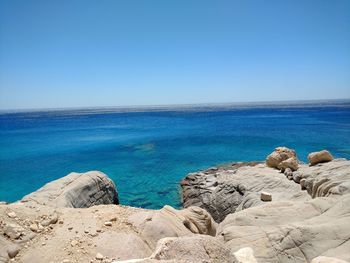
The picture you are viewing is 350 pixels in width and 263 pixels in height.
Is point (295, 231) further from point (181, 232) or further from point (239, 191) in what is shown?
point (239, 191)

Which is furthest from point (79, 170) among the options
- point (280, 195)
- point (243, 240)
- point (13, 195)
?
point (243, 240)

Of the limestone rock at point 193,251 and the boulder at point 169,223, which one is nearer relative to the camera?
the limestone rock at point 193,251

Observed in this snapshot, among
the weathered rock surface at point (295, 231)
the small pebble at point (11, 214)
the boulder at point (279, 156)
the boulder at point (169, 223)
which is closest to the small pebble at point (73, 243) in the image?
the boulder at point (169, 223)

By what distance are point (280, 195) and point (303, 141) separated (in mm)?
32143

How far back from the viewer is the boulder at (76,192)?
489 inches

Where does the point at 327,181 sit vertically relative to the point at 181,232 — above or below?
above

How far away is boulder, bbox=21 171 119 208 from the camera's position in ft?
40.8

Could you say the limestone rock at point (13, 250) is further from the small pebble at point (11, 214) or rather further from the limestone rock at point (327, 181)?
the limestone rock at point (327, 181)

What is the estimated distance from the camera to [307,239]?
7.31m

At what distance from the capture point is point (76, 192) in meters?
13.8

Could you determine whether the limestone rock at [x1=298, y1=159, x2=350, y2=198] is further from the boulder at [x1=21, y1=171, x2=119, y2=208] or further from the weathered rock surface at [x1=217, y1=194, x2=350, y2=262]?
the boulder at [x1=21, y1=171, x2=119, y2=208]

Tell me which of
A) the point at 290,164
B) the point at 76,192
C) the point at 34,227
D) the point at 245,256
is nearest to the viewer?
the point at 245,256

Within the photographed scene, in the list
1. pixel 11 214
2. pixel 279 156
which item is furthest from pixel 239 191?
pixel 11 214

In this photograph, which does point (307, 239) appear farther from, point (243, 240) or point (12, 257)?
point (12, 257)
